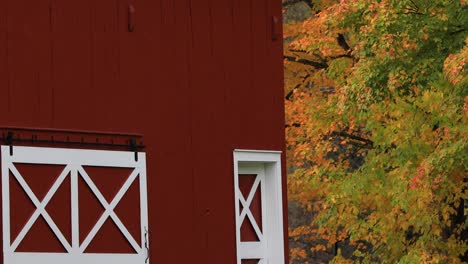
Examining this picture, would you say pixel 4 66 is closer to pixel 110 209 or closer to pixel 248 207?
pixel 110 209

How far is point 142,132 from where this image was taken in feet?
48.8

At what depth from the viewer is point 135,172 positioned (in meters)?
14.7

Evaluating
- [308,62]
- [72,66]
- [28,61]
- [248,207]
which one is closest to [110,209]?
[72,66]

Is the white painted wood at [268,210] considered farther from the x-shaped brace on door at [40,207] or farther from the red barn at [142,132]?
the x-shaped brace on door at [40,207]

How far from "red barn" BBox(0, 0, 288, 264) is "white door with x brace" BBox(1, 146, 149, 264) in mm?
13

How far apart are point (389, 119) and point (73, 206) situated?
1215 cm

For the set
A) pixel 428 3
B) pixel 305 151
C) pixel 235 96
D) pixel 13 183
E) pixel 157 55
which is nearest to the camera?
pixel 13 183

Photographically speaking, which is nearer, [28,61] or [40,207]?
[40,207]

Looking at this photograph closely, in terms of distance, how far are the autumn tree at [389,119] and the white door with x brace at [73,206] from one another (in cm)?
589

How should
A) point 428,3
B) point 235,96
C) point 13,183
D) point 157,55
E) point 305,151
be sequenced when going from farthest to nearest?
point 305,151, point 428,3, point 235,96, point 157,55, point 13,183

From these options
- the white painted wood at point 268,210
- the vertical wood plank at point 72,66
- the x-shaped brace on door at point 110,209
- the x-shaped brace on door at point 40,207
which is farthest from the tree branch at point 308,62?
the x-shaped brace on door at point 40,207

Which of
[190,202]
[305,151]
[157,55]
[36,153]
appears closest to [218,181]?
[190,202]

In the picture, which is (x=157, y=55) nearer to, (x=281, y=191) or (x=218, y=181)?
(x=218, y=181)

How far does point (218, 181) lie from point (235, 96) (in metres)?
1.16
